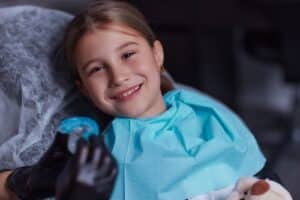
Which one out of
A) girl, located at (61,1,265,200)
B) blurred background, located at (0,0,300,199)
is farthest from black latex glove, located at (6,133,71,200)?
blurred background, located at (0,0,300,199)

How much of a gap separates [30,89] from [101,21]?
7.6 inches

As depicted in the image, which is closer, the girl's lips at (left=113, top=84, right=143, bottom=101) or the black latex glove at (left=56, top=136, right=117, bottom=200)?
the black latex glove at (left=56, top=136, right=117, bottom=200)

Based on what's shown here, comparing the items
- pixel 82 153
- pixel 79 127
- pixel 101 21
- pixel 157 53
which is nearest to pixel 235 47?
pixel 157 53

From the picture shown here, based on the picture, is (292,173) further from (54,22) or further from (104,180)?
(104,180)

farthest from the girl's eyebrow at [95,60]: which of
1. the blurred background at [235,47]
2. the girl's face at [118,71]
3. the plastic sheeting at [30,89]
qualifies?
the blurred background at [235,47]

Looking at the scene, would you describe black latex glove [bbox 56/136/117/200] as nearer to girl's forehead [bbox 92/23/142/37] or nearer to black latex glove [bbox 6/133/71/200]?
black latex glove [bbox 6/133/71/200]

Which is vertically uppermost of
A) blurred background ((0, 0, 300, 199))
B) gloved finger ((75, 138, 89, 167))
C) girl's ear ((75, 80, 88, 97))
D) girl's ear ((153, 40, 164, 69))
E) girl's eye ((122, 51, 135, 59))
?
girl's eye ((122, 51, 135, 59))

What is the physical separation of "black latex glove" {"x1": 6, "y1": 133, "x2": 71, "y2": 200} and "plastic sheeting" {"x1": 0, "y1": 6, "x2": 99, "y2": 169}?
97mm

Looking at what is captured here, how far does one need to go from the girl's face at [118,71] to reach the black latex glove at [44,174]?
166mm

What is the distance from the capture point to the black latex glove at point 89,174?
0.77 m

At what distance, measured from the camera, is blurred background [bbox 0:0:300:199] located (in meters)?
2.02

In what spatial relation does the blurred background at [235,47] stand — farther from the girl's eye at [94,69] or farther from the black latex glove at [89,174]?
the black latex glove at [89,174]

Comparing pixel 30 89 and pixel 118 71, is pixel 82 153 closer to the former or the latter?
pixel 118 71

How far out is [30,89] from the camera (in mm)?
1107
